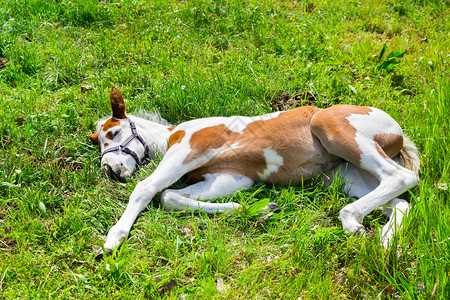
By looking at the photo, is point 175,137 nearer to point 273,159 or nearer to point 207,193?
point 207,193

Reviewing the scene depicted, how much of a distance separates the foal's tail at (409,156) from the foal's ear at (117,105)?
107 inches

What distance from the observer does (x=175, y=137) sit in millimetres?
3852

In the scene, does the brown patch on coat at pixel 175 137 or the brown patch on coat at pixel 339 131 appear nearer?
the brown patch on coat at pixel 339 131

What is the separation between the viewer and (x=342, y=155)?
3.55 metres

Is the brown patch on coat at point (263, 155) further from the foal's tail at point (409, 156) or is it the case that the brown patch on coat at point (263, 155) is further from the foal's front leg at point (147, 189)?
the foal's tail at point (409, 156)

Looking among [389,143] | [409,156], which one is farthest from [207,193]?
[409,156]

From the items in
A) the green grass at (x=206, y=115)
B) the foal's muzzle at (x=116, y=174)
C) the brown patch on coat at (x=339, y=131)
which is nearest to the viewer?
the green grass at (x=206, y=115)

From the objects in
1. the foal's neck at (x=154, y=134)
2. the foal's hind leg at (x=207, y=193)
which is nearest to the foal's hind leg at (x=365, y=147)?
the foal's hind leg at (x=207, y=193)

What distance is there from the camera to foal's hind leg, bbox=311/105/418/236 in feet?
10.6

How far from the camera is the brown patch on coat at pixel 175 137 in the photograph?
3.76m

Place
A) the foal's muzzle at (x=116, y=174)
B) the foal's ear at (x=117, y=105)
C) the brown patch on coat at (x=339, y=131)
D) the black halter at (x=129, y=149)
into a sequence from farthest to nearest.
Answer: the foal's ear at (x=117, y=105) → the black halter at (x=129, y=149) → the foal's muzzle at (x=116, y=174) → the brown patch on coat at (x=339, y=131)

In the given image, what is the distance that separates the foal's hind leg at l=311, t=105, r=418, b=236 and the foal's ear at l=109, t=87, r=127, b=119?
73.9 inches

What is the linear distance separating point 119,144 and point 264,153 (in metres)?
1.38

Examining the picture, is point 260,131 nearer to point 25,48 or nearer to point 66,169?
point 66,169
